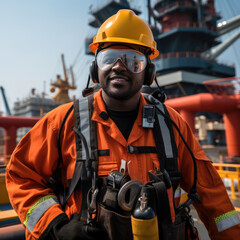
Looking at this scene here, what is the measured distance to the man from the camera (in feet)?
4.77

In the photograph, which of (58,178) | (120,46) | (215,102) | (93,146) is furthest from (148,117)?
(215,102)

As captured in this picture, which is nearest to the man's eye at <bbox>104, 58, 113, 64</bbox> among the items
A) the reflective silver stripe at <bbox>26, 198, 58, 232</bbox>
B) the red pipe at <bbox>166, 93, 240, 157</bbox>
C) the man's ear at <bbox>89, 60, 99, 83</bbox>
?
the man's ear at <bbox>89, 60, 99, 83</bbox>

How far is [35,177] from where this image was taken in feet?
5.08

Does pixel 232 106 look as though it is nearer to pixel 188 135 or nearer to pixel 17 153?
pixel 188 135

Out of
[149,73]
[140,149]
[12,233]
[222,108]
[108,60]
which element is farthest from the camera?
[222,108]

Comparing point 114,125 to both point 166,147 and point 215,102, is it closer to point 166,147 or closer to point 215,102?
point 166,147

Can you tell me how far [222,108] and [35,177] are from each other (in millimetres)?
11014

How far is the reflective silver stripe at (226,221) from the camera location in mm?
1739

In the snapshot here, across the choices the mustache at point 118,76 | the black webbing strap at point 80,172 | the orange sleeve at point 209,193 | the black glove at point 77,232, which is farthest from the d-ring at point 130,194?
the mustache at point 118,76

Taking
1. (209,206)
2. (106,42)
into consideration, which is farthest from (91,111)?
(209,206)

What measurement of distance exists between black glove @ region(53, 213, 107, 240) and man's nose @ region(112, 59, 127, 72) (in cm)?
112

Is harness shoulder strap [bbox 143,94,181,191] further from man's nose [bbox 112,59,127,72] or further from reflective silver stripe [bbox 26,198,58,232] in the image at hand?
reflective silver stripe [bbox 26,198,58,232]

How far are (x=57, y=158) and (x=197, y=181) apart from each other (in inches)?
46.1

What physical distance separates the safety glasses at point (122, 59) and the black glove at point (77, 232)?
1150 millimetres
